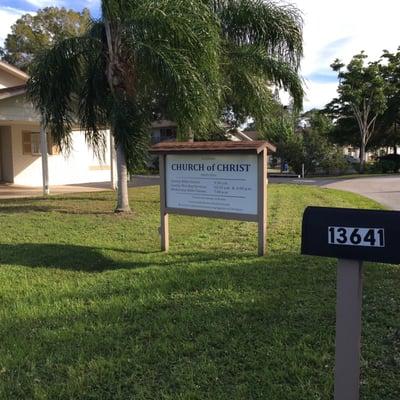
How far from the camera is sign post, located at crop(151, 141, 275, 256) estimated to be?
6.52 m

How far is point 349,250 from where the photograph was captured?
2.28 metres

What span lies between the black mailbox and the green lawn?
3.98ft

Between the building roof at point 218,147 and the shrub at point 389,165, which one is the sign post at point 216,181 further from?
the shrub at point 389,165

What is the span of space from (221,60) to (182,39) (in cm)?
291

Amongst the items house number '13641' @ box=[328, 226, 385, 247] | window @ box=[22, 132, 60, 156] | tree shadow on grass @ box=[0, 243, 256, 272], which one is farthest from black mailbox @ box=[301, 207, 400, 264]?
window @ box=[22, 132, 60, 156]

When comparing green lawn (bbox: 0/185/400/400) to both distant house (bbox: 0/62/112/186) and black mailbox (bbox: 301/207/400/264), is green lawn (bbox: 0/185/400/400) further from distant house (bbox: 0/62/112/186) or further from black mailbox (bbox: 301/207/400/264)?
distant house (bbox: 0/62/112/186)

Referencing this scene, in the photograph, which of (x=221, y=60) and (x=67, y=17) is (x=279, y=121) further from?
(x=67, y=17)

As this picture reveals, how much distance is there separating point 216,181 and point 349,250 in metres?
4.62

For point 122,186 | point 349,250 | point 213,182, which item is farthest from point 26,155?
point 349,250

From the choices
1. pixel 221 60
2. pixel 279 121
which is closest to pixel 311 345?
pixel 221 60

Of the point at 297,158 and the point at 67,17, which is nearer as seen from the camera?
the point at 297,158

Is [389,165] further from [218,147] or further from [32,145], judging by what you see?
[218,147]

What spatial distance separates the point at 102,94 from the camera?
439 inches

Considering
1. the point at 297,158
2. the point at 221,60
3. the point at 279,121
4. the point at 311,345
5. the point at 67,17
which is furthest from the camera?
the point at 67,17
